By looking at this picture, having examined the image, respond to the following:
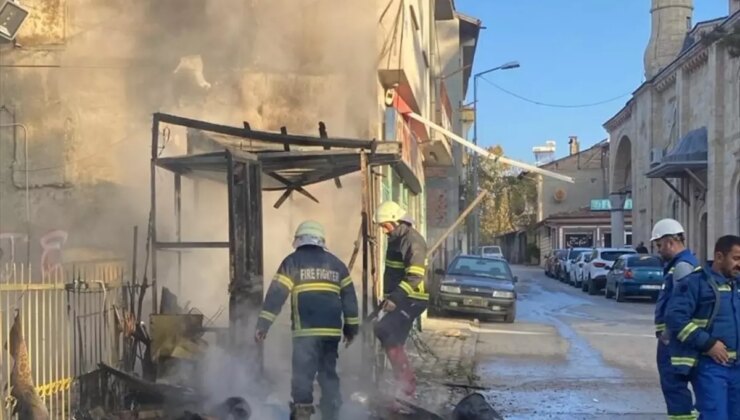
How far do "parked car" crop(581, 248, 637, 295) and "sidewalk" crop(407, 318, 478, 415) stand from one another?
12.0 m

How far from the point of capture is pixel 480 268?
53.1 feet

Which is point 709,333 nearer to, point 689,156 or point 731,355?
point 731,355

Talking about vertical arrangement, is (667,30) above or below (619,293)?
above

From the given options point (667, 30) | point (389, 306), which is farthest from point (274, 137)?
point (667, 30)

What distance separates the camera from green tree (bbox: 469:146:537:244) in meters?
48.6

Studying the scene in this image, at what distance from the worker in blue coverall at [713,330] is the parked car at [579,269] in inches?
855

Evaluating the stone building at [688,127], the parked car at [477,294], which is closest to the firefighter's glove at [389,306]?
the parked car at [477,294]

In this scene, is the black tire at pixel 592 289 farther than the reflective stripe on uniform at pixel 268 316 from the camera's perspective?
Yes

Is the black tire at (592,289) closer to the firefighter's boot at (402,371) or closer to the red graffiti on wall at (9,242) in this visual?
the firefighter's boot at (402,371)

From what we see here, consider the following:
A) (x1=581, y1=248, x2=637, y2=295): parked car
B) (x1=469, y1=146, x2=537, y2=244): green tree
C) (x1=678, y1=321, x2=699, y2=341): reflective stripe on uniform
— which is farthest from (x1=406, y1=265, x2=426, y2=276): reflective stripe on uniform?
(x1=469, y1=146, x2=537, y2=244): green tree

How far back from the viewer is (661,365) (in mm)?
5469

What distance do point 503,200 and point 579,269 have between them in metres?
29.2

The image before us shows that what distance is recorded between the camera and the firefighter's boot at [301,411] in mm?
5664

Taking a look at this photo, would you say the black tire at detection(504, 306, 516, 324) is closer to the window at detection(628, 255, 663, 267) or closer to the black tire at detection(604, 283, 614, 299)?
the window at detection(628, 255, 663, 267)
